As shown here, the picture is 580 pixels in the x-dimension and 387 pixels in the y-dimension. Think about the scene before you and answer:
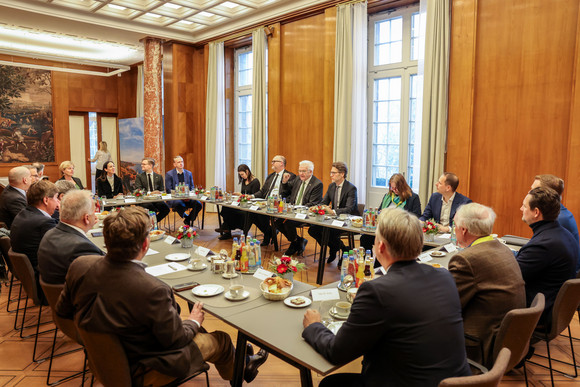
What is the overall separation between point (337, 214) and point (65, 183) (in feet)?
10.9

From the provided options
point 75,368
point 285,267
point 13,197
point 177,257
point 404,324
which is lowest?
point 75,368

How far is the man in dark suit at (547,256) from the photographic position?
9.15 ft

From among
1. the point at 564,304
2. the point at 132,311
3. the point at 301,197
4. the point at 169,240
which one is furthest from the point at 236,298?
the point at 301,197

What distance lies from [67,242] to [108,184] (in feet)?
16.7

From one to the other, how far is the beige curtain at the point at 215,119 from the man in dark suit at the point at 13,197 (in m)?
5.55

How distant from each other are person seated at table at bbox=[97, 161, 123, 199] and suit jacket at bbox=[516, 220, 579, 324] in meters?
6.54

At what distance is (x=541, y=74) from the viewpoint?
5316 mm

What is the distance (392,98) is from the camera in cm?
727

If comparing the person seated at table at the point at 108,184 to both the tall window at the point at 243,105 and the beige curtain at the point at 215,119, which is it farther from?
the tall window at the point at 243,105

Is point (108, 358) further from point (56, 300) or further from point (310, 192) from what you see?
point (310, 192)

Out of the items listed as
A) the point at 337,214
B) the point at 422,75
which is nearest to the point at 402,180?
the point at 337,214

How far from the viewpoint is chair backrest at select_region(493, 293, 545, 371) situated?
2.09 m

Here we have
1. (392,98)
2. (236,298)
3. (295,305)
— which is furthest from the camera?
(392,98)

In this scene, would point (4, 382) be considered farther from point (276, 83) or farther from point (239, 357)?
point (276, 83)
